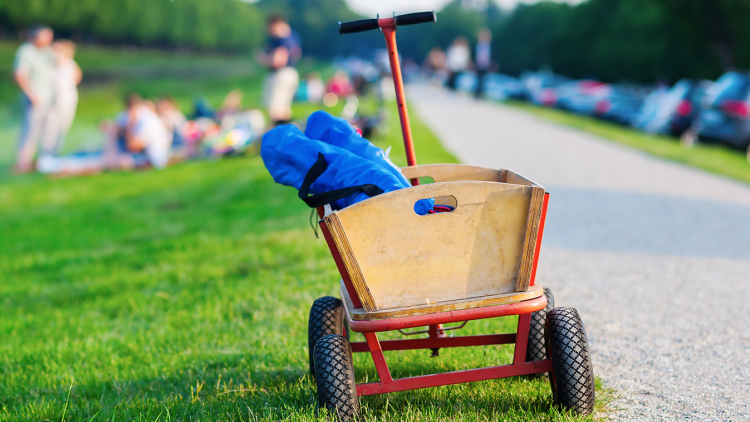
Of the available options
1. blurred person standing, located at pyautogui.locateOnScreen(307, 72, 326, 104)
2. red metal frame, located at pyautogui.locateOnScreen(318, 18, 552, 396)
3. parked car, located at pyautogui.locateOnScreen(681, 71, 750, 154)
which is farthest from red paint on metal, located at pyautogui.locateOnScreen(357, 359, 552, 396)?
blurred person standing, located at pyautogui.locateOnScreen(307, 72, 326, 104)

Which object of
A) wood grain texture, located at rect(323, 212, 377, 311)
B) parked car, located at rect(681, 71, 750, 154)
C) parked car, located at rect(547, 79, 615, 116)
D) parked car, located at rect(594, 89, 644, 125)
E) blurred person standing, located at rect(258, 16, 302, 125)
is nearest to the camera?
wood grain texture, located at rect(323, 212, 377, 311)

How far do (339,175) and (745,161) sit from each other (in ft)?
37.7

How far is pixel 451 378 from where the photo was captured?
9.23ft

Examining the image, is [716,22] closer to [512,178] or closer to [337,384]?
[512,178]

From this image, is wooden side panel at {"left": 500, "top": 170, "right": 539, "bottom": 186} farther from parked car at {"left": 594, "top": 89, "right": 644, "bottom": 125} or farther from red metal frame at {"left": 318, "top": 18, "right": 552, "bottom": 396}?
parked car at {"left": 594, "top": 89, "right": 644, "bottom": 125}

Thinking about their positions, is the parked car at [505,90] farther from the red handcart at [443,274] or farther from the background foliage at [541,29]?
the red handcart at [443,274]

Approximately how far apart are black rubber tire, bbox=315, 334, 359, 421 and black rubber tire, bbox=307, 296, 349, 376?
0.52 m

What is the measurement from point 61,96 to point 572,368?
14.1 metres

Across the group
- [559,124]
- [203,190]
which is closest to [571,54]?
[559,124]

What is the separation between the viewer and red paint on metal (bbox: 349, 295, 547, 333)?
2.65 metres

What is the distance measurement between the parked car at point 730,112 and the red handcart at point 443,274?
12195mm

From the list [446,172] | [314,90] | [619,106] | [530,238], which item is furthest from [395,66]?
[619,106]

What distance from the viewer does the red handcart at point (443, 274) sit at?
2.65 metres

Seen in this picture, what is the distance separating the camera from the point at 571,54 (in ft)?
168
